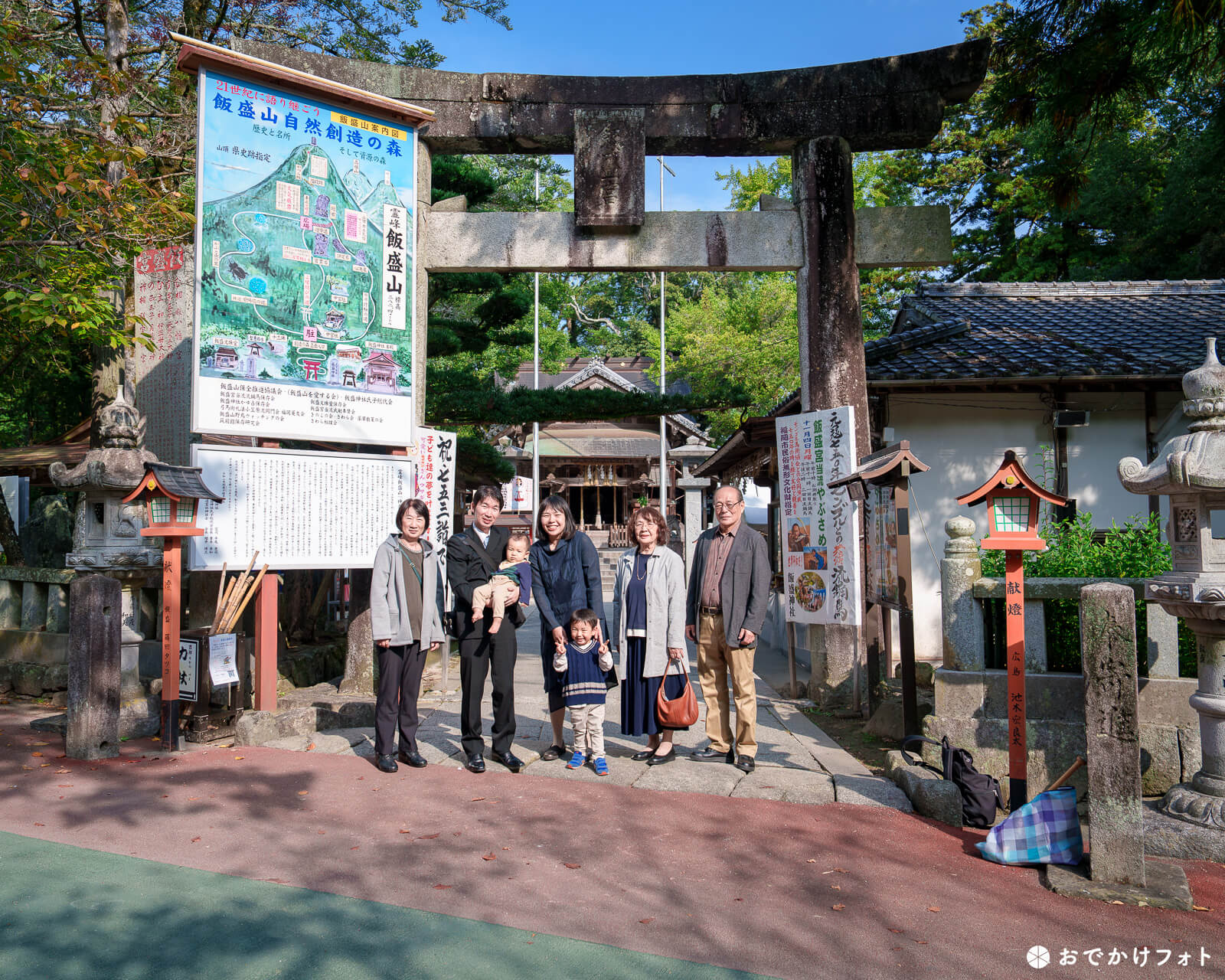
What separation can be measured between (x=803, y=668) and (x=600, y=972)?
8.02 m

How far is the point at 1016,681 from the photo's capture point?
4949 millimetres

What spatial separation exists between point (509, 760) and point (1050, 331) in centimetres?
1014

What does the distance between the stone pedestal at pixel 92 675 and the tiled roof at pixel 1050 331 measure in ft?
27.1

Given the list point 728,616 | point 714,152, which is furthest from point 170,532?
point 714,152

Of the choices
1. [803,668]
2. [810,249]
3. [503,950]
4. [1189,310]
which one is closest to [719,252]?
[810,249]

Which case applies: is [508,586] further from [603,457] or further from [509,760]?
[603,457]

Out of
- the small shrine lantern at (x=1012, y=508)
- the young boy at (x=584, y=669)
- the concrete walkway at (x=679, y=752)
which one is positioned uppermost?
the small shrine lantern at (x=1012, y=508)

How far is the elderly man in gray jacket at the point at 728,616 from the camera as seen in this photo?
5723 millimetres

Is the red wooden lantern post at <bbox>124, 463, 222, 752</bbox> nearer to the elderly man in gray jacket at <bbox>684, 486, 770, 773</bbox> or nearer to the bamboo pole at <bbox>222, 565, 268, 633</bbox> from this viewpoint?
the bamboo pole at <bbox>222, 565, 268, 633</bbox>

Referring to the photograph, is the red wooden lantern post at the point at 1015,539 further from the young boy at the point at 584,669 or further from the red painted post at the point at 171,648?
the red painted post at the point at 171,648

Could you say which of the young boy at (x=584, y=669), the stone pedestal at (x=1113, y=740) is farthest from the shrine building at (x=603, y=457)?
the stone pedestal at (x=1113, y=740)

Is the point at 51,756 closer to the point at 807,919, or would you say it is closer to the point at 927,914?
the point at 807,919

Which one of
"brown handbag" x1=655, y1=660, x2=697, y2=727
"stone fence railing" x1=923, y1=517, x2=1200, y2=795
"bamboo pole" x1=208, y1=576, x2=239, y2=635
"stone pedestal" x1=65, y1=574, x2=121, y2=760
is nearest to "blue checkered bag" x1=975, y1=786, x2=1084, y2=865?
"stone fence railing" x1=923, y1=517, x2=1200, y2=795

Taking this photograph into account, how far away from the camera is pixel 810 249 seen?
8734 millimetres
